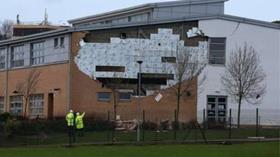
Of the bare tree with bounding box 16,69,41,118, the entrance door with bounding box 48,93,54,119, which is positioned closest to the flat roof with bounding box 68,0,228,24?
the bare tree with bounding box 16,69,41,118

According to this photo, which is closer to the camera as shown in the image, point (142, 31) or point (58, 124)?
point (58, 124)

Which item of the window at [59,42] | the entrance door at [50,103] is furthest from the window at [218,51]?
the entrance door at [50,103]

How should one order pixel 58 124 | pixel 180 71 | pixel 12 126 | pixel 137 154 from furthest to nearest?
pixel 180 71
pixel 58 124
pixel 12 126
pixel 137 154

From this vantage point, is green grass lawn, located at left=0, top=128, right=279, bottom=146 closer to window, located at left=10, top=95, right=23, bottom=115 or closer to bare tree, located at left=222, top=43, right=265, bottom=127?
bare tree, located at left=222, top=43, right=265, bottom=127

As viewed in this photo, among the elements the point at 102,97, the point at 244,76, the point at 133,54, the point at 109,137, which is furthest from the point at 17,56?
the point at 109,137

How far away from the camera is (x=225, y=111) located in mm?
57688

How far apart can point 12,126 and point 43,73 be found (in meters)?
18.1

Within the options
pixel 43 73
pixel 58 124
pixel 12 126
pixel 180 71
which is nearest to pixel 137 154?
pixel 12 126

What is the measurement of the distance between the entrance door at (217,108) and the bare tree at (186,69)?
2168mm

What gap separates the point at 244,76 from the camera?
55469 mm

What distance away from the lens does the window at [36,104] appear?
59900 millimetres

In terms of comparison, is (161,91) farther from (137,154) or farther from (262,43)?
(137,154)

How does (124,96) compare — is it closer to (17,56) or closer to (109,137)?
(109,137)

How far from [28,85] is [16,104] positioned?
408 cm
